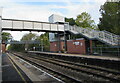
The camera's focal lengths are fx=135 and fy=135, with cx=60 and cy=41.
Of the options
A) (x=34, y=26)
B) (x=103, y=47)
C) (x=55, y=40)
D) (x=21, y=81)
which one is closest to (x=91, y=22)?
(x=55, y=40)

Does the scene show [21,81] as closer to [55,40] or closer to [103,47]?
[103,47]

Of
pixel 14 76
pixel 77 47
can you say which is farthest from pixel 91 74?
pixel 77 47

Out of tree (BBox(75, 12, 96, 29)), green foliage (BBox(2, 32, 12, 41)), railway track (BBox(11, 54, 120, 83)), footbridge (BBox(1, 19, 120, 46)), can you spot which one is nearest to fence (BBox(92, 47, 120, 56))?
footbridge (BBox(1, 19, 120, 46))

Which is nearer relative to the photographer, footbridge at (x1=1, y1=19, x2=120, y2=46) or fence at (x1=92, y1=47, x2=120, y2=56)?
fence at (x1=92, y1=47, x2=120, y2=56)

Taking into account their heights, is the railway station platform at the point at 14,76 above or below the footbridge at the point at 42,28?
below

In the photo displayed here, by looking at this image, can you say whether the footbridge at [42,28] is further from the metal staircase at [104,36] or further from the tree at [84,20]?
the tree at [84,20]


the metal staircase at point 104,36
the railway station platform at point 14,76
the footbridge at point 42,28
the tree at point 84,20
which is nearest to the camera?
the railway station platform at point 14,76

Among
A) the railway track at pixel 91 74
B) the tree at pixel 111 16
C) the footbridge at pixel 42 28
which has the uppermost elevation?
the tree at pixel 111 16

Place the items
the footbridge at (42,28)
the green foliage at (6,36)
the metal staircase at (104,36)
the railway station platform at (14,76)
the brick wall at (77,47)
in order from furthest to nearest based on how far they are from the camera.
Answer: the green foliage at (6,36), the brick wall at (77,47), the footbridge at (42,28), the metal staircase at (104,36), the railway station platform at (14,76)

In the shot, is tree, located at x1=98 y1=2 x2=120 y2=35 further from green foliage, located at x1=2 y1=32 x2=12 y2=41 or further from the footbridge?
green foliage, located at x1=2 y1=32 x2=12 y2=41

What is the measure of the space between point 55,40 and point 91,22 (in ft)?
Answer: 49.6

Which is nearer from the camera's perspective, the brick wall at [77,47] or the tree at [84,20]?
the brick wall at [77,47]

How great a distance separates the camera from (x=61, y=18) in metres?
39.1

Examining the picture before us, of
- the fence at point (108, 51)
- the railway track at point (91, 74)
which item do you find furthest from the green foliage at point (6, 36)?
the railway track at point (91, 74)
